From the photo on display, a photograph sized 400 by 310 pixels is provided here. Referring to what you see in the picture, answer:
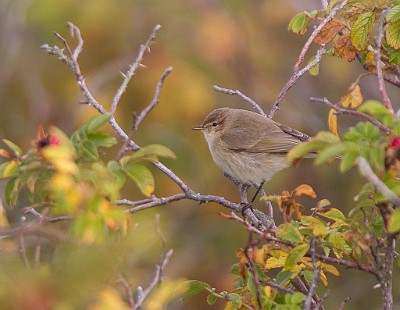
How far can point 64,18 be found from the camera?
9.73m

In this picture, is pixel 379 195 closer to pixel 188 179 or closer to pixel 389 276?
pixel 389 276

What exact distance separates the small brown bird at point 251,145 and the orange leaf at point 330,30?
1.87m

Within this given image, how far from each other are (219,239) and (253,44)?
3.20 meters

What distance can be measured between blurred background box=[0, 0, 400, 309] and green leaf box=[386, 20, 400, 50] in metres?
4.93

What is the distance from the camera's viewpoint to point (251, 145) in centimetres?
630

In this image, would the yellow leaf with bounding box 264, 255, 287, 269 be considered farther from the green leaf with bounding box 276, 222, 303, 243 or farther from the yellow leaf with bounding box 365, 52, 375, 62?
the yellow leaf with bounding box 365, 52, 375, 62

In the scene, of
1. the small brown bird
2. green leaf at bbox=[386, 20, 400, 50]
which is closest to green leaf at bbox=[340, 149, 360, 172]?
green leaf at bbox=[386, 20, 400, 50]

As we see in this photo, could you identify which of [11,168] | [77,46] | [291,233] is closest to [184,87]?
[77,46]

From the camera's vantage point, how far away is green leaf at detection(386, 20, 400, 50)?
153 inches

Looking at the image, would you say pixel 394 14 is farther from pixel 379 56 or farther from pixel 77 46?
pixel 77 46

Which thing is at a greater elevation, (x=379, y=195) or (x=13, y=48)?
(x=379, y=195)

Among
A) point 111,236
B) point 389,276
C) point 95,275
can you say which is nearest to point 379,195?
point 389,276

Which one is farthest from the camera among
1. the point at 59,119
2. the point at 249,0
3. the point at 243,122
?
the point at 249,0

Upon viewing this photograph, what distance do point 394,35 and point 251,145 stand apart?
8.28 feet
